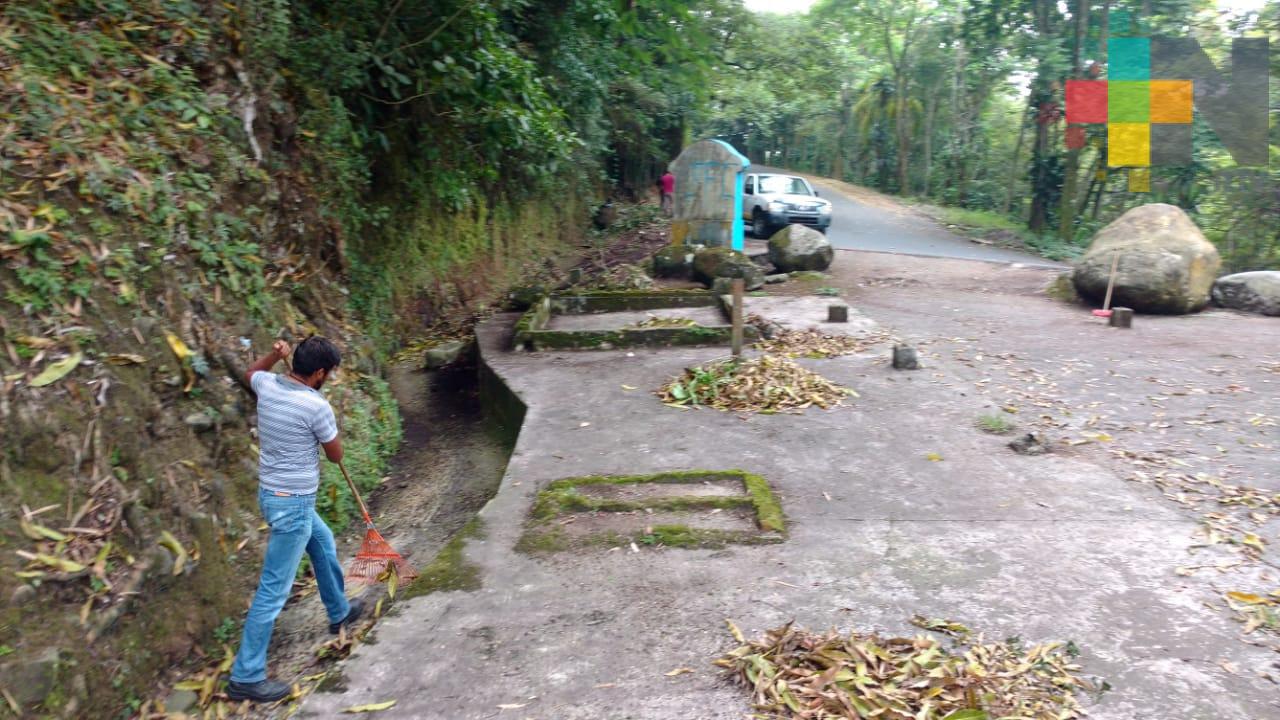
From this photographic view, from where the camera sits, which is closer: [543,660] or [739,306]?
[543,660]

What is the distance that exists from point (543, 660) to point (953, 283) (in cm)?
1360

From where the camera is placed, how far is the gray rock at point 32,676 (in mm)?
3164

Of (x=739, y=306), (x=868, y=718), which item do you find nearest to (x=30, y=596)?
(x=868, y=718)

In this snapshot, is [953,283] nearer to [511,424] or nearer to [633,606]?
[511,424]

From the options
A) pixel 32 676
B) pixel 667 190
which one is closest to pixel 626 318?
pixel 32 676

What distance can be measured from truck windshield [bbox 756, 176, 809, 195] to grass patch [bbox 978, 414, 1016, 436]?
14348mm

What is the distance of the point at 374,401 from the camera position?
782cm

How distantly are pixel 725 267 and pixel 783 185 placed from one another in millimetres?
7470

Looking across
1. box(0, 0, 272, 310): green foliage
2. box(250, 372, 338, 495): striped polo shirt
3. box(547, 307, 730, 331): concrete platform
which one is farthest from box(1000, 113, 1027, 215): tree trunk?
box(250, 372, 338, 495): striped polo shirt

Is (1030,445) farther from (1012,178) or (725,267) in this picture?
(1012,178)

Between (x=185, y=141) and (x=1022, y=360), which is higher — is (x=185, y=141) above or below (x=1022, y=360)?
above

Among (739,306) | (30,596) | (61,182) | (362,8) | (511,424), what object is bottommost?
(511,424)

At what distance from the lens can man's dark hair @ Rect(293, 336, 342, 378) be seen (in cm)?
387

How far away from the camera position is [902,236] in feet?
71.9
